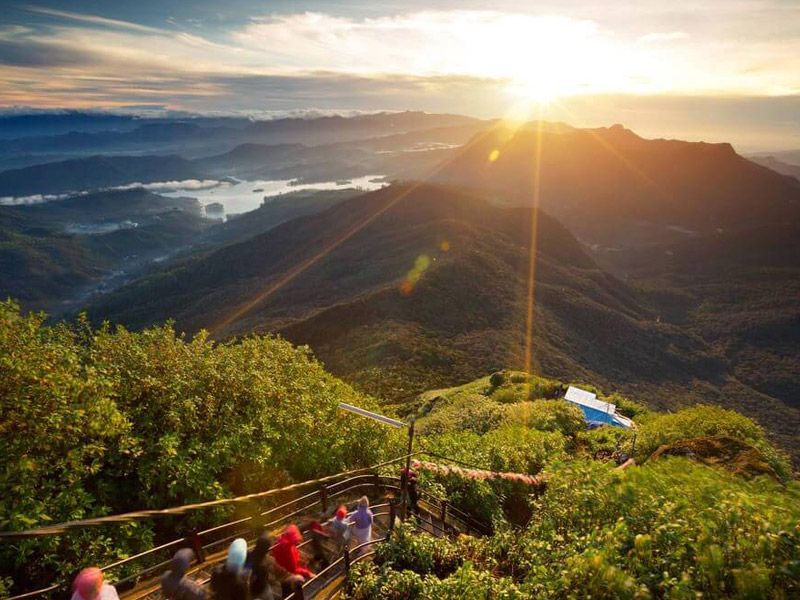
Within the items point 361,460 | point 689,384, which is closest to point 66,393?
point 361,460

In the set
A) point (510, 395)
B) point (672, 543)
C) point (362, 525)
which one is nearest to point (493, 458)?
point (362, 525)

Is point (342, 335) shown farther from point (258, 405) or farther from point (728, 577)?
point (728, 577)

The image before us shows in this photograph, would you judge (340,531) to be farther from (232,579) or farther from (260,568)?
(232,579)

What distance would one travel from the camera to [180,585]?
706cm

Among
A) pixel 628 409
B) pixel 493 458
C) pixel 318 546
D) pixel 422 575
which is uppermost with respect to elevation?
pixel 422 575

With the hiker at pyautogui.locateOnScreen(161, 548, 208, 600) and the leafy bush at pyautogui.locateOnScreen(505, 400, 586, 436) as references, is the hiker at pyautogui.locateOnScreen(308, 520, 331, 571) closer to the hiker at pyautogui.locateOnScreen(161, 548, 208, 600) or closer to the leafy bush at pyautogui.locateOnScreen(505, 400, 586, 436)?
the hiker at pyautogui.locateOnScreen(161, 548, 208, 600)

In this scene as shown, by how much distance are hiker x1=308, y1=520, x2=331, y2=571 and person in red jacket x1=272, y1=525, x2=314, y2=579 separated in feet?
4.32

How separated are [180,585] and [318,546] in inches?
134

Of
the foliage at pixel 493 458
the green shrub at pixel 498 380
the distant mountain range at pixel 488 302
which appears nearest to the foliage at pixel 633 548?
the foliage at pixel 493 458

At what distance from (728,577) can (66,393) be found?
35.8ft

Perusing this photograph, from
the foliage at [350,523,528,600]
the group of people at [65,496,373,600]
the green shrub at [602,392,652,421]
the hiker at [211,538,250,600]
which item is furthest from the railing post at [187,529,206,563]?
the green shrub at [602,392,652,421]

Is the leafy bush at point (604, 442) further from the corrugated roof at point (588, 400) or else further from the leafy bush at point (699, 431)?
the corrugated roof at point (588, 400)

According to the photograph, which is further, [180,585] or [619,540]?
[180,585]

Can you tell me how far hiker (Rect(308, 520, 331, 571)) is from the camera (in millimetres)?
9758
